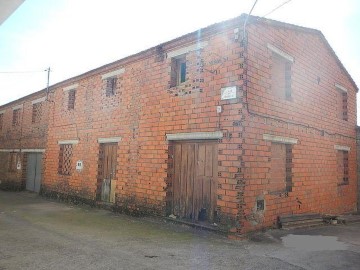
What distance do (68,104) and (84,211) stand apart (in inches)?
199

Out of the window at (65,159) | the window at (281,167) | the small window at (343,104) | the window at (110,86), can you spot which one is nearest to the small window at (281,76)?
the window at (281,167)

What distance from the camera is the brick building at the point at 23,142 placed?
48.1 feet

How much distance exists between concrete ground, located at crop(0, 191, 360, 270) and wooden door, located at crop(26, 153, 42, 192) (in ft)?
21.5

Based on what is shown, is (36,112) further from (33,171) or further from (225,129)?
(225,129)

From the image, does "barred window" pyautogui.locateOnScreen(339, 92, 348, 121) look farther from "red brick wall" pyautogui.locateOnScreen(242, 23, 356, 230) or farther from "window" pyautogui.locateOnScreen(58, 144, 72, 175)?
"window" pyautogui.locateOnScreen(58, 144, 72, 175)

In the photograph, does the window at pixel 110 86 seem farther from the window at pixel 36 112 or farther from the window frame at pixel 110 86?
the window at pixel 36 112

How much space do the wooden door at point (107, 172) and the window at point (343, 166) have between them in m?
7.72

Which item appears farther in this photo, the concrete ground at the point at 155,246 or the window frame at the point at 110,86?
the window frame at the point at 110,86

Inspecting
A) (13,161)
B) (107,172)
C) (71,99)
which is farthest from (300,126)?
(13,161)

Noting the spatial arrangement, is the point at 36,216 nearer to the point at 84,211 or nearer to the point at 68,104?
the point at 84,211

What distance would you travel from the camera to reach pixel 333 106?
10211mm

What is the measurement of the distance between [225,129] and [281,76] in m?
2.63

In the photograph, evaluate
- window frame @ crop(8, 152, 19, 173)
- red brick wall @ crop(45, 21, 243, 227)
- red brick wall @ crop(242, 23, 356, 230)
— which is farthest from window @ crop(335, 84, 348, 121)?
window frame @ crop(8, 152, 19, 173)

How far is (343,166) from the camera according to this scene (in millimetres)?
10961
